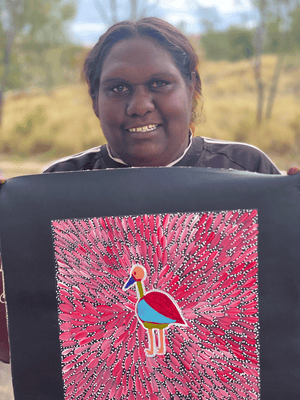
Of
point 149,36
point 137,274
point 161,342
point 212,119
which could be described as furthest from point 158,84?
point 212,119

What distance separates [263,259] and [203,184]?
20 cm

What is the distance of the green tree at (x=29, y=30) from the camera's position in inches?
383

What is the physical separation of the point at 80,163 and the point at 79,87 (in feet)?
21.1

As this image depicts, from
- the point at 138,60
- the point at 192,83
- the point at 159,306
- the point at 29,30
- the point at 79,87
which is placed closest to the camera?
the point at 159,306

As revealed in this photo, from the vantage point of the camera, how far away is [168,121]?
110 centimetres

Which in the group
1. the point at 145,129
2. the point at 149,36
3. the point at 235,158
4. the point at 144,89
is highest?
the point at 149,36

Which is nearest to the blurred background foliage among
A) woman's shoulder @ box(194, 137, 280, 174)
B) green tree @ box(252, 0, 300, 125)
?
green tree @ box(252, 0, 300, 125)

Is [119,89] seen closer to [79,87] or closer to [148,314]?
[148,314]

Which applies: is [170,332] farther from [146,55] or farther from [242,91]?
[242,91]

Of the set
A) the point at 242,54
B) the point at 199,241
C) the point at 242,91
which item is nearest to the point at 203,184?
the point at 199,241

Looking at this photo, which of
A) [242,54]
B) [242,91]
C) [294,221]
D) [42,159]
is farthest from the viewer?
[242,54]

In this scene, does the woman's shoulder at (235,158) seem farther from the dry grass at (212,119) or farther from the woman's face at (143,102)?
the dry grass at (212,119)

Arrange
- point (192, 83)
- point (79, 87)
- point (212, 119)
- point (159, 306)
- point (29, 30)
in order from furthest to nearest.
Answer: point (29, 30) → point (212, 119) → point (79, 87) → point (192, 83) → point (159, 306)

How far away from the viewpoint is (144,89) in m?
1.06
